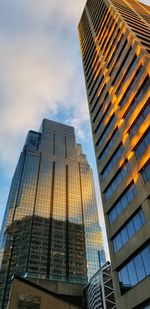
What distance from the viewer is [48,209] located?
6850 inches

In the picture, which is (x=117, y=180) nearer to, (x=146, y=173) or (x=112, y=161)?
(x=112, y=161)

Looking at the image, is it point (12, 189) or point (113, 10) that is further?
point (12, 189)

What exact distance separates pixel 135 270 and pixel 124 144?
13660mm

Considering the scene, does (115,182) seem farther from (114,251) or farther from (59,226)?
(59,226)

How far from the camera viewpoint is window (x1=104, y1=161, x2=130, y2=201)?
3197 cm

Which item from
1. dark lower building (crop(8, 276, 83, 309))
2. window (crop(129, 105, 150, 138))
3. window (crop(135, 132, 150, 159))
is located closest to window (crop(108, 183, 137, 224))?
window (crop(135, 132, 150, 159))

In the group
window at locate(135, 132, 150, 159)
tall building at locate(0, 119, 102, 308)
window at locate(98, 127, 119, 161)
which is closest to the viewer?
window at locate(135, 132, 150, 159)

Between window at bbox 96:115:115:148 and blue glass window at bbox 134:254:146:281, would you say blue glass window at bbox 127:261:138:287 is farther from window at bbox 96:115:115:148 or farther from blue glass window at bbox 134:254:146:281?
window at bbox 96:115:115:148

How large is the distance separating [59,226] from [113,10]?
13622cm

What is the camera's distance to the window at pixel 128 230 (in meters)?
26.8

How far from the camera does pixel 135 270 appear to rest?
2564 centimetres

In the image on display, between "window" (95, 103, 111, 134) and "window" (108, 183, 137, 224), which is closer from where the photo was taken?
"window" (108, 183, 137, 224)

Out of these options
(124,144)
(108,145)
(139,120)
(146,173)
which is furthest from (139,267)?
(108,145)

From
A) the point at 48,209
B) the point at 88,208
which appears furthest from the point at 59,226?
the point at 88,208
